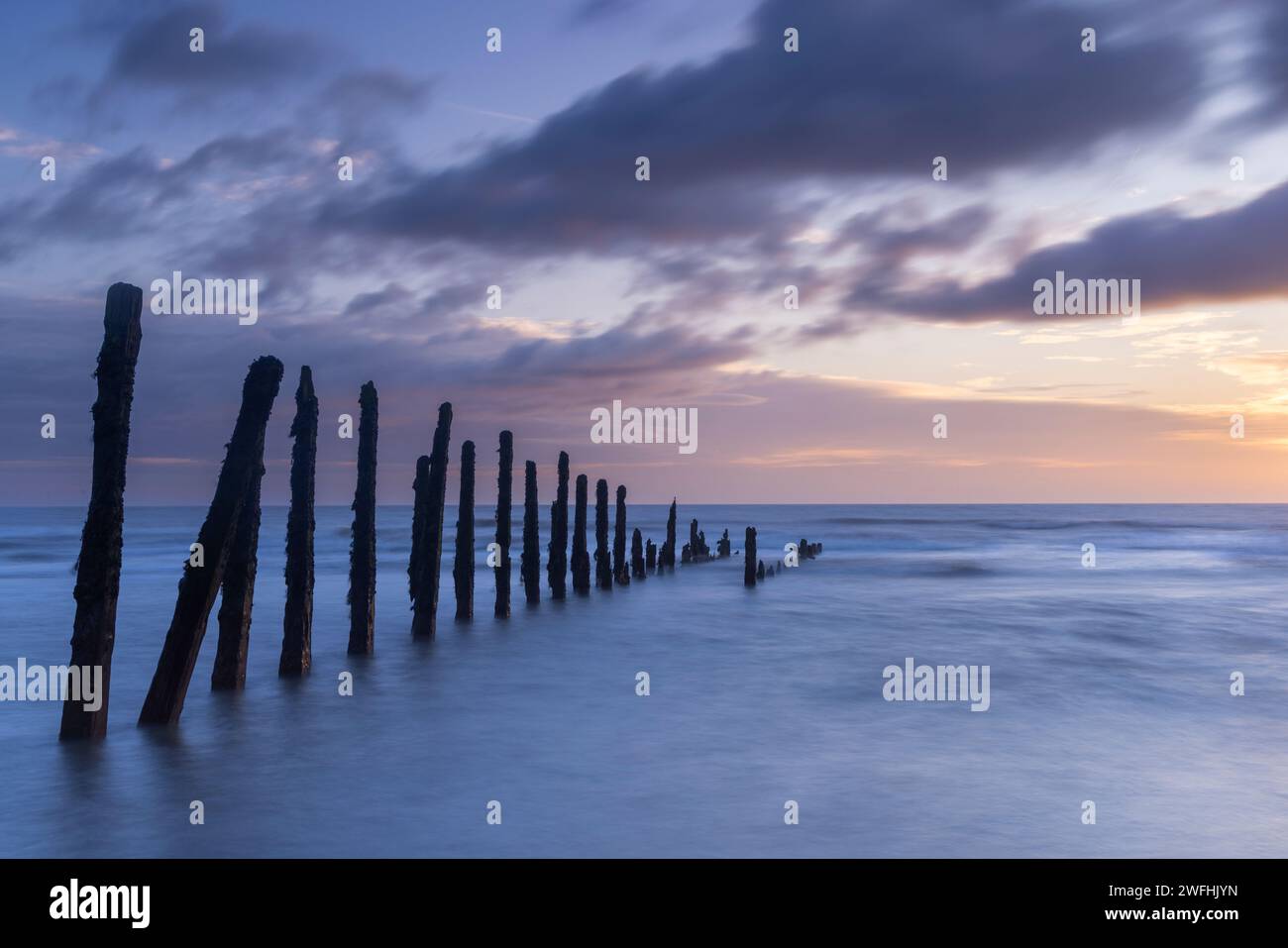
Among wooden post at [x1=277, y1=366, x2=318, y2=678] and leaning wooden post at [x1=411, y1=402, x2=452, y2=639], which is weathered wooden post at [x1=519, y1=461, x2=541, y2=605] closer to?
leaning wooden post at [x1=411, y1=402, x2=452, y2=639]

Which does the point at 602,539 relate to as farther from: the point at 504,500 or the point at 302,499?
the point at 302,499

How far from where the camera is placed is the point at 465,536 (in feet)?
60.4

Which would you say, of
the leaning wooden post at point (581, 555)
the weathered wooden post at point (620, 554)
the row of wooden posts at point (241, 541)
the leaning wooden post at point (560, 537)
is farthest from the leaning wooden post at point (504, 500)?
the weathered wooden post at point (620, 554)

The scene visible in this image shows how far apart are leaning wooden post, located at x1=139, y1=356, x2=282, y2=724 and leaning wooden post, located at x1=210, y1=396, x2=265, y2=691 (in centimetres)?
21

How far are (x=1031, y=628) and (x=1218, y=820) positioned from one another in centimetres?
1397

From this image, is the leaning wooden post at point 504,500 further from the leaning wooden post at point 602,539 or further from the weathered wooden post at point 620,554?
the weathered wooden post at point 620,554

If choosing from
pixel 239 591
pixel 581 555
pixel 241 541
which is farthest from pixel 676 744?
pixel 581 555

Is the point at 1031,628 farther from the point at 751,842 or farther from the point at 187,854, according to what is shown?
the point at 187,854

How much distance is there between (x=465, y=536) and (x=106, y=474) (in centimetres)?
988

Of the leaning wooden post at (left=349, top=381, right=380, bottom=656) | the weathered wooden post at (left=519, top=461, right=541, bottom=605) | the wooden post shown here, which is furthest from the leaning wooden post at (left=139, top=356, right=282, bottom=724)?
the weathered wooden post at (left=519, top=461, right=541, bottom=605)

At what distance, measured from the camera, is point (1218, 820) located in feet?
27.3
